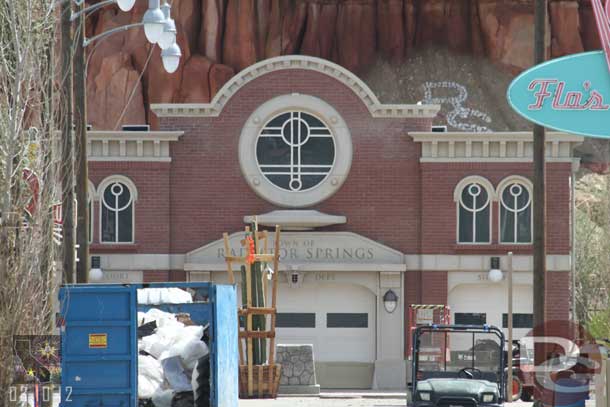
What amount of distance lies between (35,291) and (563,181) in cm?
2275

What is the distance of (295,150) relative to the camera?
127ft

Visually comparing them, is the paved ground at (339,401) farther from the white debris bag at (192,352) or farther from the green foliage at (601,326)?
the white debris bag at (192,352)

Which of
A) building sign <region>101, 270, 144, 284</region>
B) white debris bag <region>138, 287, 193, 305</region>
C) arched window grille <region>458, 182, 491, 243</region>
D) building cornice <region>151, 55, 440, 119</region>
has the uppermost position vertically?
building cornice <region>151, 55, 440, 119</region>

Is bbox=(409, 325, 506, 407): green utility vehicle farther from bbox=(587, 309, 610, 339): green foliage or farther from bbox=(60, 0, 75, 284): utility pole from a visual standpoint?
bbox=(60, 0, 75, 284): utility pole

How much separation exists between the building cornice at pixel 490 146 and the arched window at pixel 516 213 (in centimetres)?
81

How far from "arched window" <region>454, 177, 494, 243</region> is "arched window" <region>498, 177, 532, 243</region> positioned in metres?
0.39

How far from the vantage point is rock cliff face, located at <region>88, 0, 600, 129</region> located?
218ft

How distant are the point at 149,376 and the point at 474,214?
19844 mm

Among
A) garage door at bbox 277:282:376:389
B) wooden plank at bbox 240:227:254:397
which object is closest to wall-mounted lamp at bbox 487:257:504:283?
garage door at bbox 277:282:376:389

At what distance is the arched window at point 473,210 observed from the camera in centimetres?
3859

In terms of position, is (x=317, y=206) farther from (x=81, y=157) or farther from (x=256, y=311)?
(x=81, y=157)

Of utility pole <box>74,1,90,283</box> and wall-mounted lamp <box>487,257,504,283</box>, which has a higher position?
utility pole <box>74,1,90,283</box>

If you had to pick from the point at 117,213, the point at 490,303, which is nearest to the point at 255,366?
the point at 117,213

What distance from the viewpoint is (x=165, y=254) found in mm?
38844
